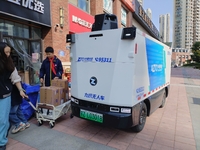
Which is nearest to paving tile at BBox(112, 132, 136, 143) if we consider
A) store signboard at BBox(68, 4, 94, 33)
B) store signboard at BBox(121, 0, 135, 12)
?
store signboard at BBox(68, 4, 94, 33)

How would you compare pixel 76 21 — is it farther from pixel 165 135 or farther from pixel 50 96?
pixel 165 135

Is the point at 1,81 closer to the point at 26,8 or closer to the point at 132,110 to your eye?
the point at 132,110

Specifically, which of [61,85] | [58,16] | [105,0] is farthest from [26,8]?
[105,0]

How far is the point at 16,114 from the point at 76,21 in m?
6.47

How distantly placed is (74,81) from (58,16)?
5.10m

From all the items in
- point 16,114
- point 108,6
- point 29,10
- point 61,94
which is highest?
point 108,6

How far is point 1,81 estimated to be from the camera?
99.2 inches

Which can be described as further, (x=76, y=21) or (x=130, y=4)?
(x=130, y=4)

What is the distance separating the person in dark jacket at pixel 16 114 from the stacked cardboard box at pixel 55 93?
22.6 inches

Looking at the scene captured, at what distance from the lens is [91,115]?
3.06m

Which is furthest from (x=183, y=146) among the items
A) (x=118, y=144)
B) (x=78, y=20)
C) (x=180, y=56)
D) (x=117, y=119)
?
(x=180, y=56)

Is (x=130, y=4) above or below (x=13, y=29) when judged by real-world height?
above

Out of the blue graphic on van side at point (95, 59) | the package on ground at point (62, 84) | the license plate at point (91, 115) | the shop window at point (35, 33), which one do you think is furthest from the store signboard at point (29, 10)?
the license plate at point (91, 115)

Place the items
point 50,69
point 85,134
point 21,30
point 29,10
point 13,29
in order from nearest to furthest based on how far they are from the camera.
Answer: point 85,134
point 50,69
point 29,10
point 13,29
point 21,30
